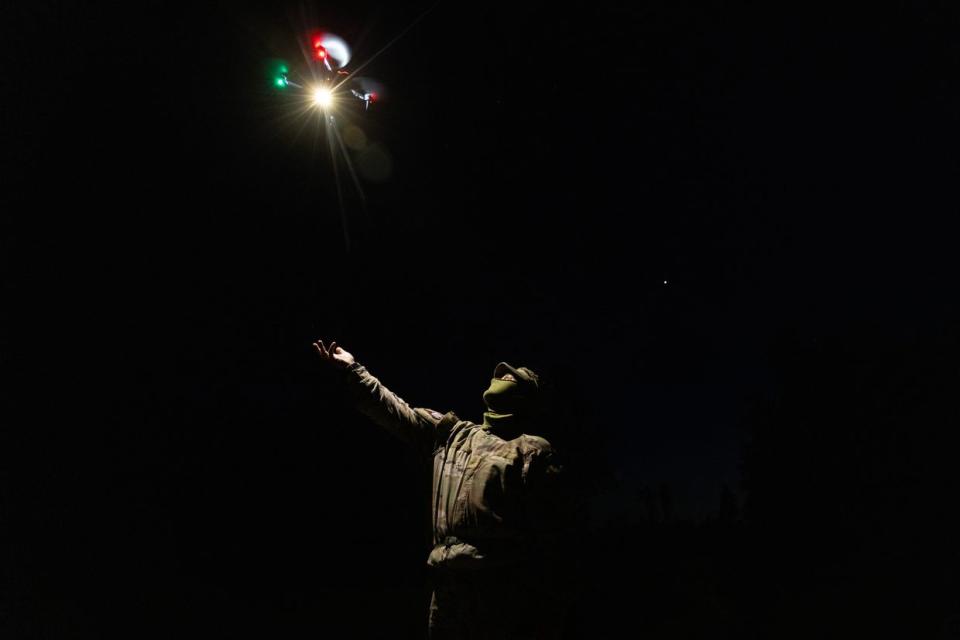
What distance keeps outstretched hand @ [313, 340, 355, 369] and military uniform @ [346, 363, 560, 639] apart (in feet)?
2.81

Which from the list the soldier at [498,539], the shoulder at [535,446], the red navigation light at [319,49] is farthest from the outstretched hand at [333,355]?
the red navigation light at [319,49]

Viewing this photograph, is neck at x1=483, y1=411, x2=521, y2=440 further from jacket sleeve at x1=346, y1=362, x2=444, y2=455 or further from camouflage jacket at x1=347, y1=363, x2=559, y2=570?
jacket sleeve at x1=346, y1=362, x2=444, y2=455

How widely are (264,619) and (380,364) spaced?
10.0 feet

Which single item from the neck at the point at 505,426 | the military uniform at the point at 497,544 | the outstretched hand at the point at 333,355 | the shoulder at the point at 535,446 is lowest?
the military uniform at the point at 497,544

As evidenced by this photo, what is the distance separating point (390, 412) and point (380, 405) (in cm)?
7

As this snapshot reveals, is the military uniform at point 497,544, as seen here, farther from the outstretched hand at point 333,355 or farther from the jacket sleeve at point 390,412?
the outstretched hand at point 333,355

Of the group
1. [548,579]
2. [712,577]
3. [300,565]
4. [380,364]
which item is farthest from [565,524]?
[712,577]

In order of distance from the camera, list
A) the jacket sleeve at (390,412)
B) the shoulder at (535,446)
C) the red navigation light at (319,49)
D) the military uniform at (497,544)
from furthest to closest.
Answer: the red navigation light at (319,49) → the jacket sleeve at (390,412) → the shoulder at (535,446) → the military uniform at (497,544)

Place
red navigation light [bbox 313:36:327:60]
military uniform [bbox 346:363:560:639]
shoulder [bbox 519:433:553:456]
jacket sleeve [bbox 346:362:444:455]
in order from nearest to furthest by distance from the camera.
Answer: military uniform [bbox 346:363:560:639]
shoulder [bbox 519:433:553:456]
jacket sleeve [bbox 346:362:444:455]
red navigation light [bbox 313:36:327:60]

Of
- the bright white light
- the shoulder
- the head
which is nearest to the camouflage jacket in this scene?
the shoulder

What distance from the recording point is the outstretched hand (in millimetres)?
2713

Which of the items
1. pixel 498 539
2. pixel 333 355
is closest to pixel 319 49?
pixel 333 355

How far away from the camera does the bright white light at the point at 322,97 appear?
3.54 meters

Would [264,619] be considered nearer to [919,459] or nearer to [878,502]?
[878,502]
